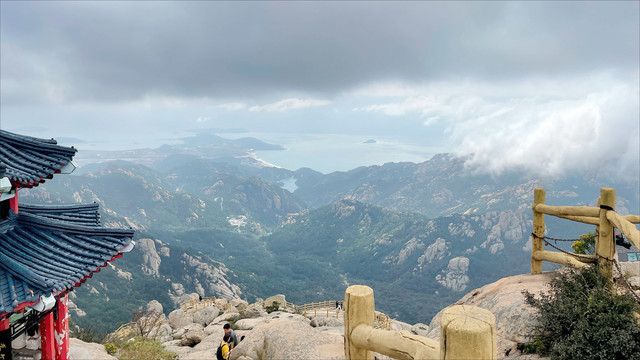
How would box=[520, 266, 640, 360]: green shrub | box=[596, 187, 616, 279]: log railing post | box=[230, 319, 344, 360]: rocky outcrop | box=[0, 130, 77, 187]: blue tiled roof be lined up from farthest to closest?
box=[230, 319, 344, 360]: rocky outcrop → box=[596, 187, 616, 279]: log railing post → box=[0, 130, 77, 187]: blue tiled roof → box=[520, 266, 640, 360]: green shrub

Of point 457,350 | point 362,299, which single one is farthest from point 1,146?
point 457,350

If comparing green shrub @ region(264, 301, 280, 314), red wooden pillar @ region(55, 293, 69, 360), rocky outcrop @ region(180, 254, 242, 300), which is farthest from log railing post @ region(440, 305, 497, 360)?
rocky outcrop @ region(180, 254, 242, 300)

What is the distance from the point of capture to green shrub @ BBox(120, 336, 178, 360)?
1983cm

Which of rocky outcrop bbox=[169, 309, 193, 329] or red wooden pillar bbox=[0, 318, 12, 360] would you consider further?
rocky outcrop bbox=[169, 309, 193, 329]

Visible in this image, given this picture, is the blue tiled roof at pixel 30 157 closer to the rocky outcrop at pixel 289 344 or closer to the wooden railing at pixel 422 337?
the wooden railing at pixel 422 337

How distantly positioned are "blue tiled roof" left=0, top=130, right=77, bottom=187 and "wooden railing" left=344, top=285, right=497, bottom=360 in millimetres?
8179

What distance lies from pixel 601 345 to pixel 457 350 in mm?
7270

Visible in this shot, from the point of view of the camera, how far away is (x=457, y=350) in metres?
3.67

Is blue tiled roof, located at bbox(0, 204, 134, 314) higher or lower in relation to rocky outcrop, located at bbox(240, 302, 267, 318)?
higher

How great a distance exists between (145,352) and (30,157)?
48.4ft

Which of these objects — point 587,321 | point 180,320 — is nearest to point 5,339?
point 587,321

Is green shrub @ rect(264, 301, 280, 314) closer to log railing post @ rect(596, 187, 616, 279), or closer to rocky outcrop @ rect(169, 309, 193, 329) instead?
rocky outcrop @ rect(169, 309, 193, 329)

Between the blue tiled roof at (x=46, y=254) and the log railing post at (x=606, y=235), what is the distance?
1333 cm

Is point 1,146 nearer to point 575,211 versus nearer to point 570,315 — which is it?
point 570,315
